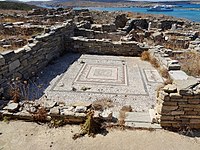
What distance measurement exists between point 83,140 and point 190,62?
668 centimetres

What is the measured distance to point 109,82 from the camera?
29.8 ft

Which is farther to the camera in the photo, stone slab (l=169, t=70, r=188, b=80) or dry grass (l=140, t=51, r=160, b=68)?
dry grass (l=140, t=51, r=160, b=68)

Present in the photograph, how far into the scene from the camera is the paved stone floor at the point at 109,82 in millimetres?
7754

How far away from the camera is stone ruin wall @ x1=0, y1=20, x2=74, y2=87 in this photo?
25.1 feet

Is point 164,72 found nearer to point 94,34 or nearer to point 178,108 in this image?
point 178,108

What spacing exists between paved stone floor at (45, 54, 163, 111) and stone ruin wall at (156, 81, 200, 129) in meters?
1.18

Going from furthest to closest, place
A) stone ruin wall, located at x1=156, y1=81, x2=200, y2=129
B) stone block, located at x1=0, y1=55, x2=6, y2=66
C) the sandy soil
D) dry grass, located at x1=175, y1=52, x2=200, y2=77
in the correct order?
dry grass, located at x1=175, y1=52, x2=200, y2=77 < stone block, located at x1=0, y1=55, x2=6, y2=66 < stone ruin wall, located at x1=156, y1=81, x2=200, y2=129 < the sandy soil

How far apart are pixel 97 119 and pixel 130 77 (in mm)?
3908

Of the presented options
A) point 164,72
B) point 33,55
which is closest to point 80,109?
point 33,55

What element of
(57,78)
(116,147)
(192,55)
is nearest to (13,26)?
(57,78)

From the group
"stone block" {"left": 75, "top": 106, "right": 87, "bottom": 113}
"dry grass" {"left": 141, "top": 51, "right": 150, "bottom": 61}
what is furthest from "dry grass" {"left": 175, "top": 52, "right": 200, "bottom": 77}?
"stone block" {"left": 75, "top": 106, "right": 87, "bottom": 113}

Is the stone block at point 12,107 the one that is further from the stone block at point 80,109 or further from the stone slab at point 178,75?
the stone slab at point 178,75

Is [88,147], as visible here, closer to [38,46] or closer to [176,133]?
[176,133]

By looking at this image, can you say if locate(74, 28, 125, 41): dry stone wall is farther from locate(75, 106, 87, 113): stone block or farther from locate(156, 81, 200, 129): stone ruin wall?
locate(156, 81, 200, 129): stone ruin wall
